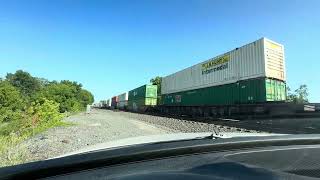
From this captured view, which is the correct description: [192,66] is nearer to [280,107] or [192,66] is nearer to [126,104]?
[280,107]

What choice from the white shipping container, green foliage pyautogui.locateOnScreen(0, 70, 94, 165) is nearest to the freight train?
the white shipping container

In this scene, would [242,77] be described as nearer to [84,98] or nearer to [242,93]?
[242,93]

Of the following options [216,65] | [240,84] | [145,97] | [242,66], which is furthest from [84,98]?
[240,84]

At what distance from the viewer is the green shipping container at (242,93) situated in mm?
22922

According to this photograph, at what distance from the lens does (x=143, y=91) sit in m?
56.8

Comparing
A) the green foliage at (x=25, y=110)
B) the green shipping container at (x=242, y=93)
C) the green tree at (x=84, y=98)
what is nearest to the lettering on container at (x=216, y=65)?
the green shipping container at (x=242, y=93)

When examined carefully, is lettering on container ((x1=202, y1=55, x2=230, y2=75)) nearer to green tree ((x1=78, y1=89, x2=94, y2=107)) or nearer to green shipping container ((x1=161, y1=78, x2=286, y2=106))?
green shipping container ((x1=161, y1=78, x2=286, y2=106))

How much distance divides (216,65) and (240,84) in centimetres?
477

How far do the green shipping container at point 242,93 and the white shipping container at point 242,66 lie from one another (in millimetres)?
361

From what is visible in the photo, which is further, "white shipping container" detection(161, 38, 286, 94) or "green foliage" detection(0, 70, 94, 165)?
"white shipping container" detection(161, 38, 286, 94)

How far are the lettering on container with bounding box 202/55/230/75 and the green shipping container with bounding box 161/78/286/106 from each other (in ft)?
4.37

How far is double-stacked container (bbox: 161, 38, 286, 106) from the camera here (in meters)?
23.2

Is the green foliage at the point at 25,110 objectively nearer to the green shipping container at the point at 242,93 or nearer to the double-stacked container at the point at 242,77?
the green shipping container at the point at 242,93

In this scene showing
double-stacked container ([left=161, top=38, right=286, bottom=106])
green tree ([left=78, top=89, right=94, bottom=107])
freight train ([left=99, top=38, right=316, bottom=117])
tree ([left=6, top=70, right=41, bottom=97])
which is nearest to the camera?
freight train ([left=99, top=38, right=316, bottom=117])
